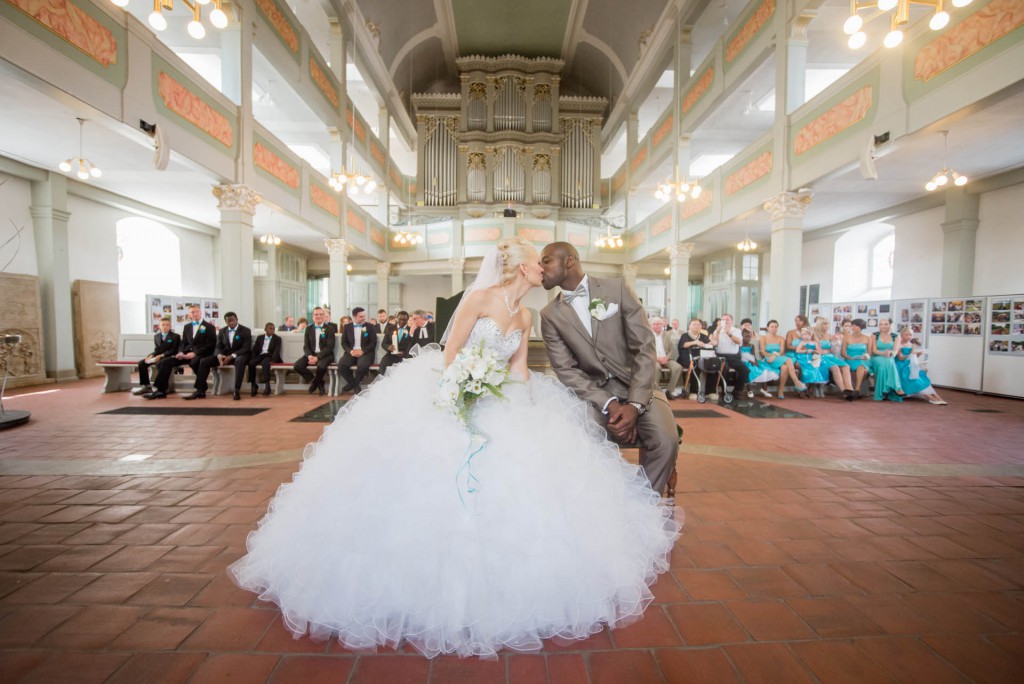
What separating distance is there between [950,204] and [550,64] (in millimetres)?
12744

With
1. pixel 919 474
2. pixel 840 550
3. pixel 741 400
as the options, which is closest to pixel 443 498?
pixel 840 550

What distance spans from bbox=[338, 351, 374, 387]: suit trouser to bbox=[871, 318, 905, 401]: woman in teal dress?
8.35 m

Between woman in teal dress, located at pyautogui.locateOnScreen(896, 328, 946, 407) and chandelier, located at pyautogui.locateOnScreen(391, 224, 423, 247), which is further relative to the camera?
chandelier, located at pyautogui.locateOnScreen(391, 224, 423, 247)

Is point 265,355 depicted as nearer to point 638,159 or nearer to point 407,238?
point 407,238

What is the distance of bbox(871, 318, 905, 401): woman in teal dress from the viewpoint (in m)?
7.46

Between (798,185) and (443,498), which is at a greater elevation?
(798,185)

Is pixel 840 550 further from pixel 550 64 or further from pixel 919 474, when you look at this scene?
pixel 550 64

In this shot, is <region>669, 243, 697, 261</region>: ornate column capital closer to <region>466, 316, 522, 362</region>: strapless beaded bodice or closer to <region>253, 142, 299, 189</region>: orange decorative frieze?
<region>253, 142, 299, 189</region>: orange decorative frieze

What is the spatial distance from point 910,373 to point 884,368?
0.37 meters

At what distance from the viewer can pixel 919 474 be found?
11.9 ft

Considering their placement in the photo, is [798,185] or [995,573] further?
[798,185]

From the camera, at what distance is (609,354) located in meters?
2.67

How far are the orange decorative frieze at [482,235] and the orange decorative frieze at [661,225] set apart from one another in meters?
4.72

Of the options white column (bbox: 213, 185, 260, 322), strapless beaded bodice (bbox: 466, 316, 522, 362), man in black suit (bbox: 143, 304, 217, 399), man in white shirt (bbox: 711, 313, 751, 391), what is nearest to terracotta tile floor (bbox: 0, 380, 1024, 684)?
strapless beaded bodice (bbox: 466, 316, 522, 362)
